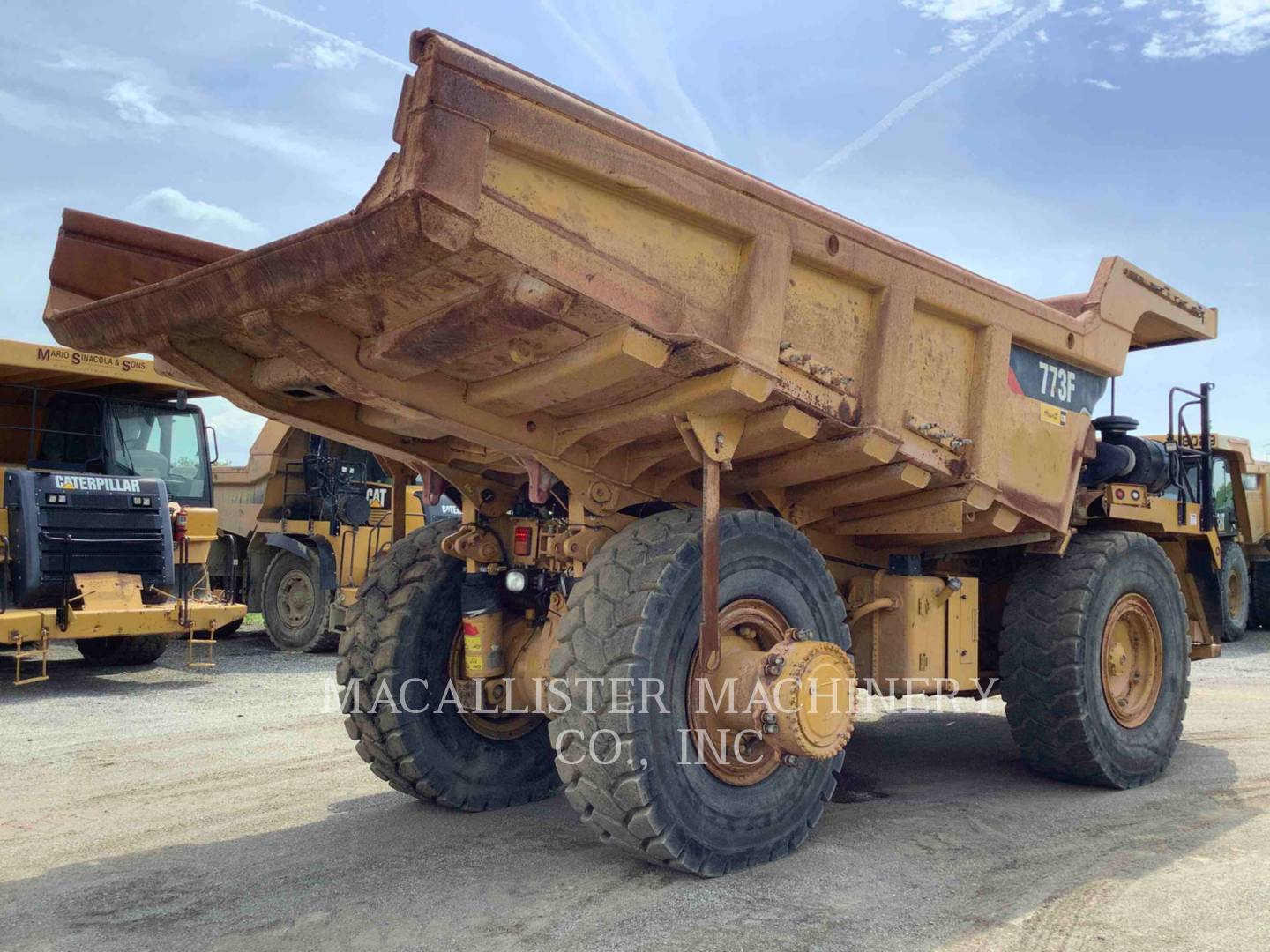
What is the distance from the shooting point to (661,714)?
12.8ft

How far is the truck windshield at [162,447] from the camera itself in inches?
409

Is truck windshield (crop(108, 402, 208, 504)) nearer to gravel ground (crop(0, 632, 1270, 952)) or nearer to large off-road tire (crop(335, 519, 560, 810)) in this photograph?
gravel ground (crop(0, 632, 1270, 952))

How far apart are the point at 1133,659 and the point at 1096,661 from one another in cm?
71

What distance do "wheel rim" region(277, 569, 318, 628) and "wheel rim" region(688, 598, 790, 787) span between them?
30.1ft

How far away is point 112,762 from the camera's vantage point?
6.31 meters

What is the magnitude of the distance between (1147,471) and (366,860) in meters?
4.72

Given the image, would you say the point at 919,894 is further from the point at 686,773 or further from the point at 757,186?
the point at 757,186

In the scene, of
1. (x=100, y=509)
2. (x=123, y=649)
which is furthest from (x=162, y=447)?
(x=123, y=649)

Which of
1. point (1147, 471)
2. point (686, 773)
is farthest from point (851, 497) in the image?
point (1147, 471)

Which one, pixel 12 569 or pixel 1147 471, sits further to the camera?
pixel 12 569

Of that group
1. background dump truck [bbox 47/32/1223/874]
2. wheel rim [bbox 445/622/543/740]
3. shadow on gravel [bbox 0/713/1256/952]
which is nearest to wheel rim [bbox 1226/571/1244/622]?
background dump truck [bbox 47/32/1223/874]

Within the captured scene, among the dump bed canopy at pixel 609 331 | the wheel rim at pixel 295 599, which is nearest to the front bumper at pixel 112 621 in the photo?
the wheel rim at pixel 295 599

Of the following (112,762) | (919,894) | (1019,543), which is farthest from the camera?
(112,762)

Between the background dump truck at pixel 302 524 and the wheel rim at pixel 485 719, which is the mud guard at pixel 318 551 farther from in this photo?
the wheel rim at pixel 485 719
